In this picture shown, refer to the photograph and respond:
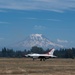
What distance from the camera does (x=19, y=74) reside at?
2030 inches

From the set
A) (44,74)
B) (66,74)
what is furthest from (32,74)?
(66,74)

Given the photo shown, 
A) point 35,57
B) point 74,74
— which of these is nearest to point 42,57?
point 35,57

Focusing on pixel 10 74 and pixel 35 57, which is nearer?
pixel 10 74

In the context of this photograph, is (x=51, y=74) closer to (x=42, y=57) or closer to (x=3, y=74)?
(x=3, y=74)

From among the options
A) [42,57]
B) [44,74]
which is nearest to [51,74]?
[44,74]

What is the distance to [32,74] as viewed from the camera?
168 feet

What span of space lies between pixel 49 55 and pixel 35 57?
6307 mm

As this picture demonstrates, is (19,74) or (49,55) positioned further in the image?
(49,55)

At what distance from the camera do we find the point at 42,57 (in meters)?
152

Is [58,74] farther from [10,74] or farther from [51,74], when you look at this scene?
[10,74]

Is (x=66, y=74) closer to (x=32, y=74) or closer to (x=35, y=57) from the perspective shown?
(x=32, y=74)

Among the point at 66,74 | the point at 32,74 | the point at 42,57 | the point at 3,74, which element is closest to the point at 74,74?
the point at 66,74

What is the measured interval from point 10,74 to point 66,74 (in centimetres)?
807

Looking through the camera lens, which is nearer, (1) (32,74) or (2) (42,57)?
(1) (32,74)
